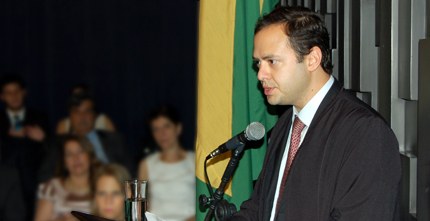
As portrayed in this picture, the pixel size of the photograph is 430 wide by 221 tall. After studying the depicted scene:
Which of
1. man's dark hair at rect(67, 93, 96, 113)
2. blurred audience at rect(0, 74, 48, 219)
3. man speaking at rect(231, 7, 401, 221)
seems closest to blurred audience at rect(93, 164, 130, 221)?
blurred audience at rect(0, 74, 48, 219)

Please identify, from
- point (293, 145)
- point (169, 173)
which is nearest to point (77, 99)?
point (169, 173)

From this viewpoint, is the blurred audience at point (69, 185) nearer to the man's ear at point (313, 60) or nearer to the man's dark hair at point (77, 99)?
the man's dark hair at point (77, 99)

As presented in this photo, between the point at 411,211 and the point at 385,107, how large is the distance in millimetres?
357

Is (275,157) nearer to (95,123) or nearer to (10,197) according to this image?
(10,197)

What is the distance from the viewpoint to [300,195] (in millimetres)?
2373

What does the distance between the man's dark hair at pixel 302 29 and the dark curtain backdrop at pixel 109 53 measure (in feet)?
18.7

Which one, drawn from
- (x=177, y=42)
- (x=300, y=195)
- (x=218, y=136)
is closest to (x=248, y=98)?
(x=218, y=136)

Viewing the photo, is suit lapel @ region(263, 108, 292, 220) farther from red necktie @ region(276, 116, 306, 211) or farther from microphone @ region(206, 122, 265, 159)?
microphone @ region(206, 122, 265, 159)

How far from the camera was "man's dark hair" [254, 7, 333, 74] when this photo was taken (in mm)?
2480

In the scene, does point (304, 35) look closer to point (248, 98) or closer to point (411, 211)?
point (411, 211)

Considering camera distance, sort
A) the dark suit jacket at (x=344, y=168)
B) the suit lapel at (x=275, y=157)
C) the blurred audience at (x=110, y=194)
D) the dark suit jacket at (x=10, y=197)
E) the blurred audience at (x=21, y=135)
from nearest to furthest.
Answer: the dark suit jacket at (x=344, y=168) < the suit lapel at (x=275, y=157) < the blurred audience at (x=110, y=194) < the dark suit jacket at (x=10, y=197) < the blurred audience at (x=21, y=135)

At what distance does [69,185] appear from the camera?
231 inches

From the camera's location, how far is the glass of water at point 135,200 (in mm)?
2516

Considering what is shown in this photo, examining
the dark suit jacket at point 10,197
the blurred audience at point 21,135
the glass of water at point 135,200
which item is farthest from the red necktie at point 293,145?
the blurred audience at point 21,135
